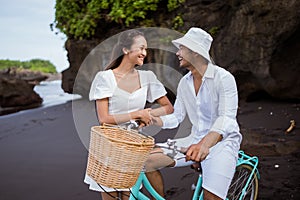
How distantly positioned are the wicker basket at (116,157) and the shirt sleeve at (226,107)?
1.66 ft

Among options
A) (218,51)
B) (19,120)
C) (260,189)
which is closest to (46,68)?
(19,120)

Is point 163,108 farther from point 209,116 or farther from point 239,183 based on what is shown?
point 239,183

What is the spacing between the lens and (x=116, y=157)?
184cm

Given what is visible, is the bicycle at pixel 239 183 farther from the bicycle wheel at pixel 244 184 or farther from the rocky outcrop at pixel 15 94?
the rocky outcrop at pixel 15 94

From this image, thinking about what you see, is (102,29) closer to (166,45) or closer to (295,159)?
(166,45)

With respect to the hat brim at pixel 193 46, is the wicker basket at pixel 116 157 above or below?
below

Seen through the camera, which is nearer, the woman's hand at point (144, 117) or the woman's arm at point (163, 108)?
the woman's hand at point (144, 117)

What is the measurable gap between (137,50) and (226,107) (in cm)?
67

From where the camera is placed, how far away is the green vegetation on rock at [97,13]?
24.5 ft

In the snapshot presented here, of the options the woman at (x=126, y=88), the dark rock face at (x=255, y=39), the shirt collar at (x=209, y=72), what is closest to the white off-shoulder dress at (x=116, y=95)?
the woman at (x=126, y=88)

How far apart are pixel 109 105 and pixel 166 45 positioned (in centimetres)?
394

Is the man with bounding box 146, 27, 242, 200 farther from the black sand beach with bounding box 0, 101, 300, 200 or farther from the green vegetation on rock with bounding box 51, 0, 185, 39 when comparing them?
the green vegetation on rock with bounding box 51, 0, 185, 39

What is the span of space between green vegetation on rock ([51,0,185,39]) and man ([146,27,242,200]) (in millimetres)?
4975

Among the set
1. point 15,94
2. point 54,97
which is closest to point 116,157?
point 15,94
